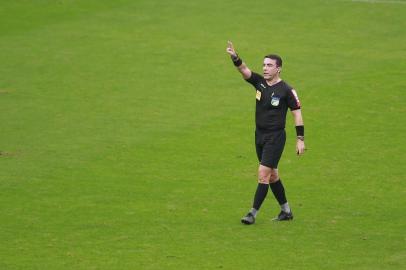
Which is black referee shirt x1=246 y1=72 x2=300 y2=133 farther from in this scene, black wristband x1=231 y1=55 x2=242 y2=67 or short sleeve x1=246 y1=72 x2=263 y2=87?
black wristband x1=231 y1=55 x2=242 y2=67

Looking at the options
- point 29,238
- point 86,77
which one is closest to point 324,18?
point 86,77

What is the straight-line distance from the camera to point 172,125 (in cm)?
2077

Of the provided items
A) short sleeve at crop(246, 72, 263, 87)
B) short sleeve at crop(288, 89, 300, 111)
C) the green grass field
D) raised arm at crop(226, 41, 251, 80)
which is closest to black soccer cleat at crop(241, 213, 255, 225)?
the green grass field

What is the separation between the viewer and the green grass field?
1317 centimetres

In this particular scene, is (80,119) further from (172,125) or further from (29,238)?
(29,238)

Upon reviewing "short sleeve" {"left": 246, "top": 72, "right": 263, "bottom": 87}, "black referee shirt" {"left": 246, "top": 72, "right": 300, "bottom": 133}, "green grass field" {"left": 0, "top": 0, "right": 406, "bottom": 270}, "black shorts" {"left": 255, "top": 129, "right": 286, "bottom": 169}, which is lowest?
"green grass field" {"left": 0, "top": 0, "right": 406, "bottom": 270}

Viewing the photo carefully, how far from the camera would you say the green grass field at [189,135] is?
1317 centimetres

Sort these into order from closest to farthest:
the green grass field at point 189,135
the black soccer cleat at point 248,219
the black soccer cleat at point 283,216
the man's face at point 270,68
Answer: the green grass field at point 189,135
the man's face at point 270,68
the black soccer cleat at point 248,219
the black soccer cleat at point 283,216

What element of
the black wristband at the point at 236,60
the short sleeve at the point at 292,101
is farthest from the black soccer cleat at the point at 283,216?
the black wristband at the point at 236,60

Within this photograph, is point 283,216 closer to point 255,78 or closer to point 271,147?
point 271,147

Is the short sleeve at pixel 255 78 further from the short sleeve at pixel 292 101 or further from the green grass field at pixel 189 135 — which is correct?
the green grass field at pixel 189 135

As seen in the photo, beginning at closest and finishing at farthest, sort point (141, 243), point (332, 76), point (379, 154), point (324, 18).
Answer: point (141, 243)
point (379, 154)
point (332, 76)
point (324, 18)

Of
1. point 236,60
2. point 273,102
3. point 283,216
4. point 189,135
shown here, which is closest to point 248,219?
point 283,216

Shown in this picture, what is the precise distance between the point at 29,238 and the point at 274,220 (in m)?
3.87
